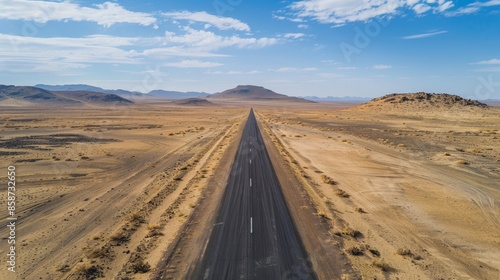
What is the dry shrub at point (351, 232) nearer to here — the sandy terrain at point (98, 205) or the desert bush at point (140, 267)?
the sandy terrain at point (98, 205)

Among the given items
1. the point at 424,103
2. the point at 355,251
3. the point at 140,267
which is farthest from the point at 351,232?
the point at 424,103

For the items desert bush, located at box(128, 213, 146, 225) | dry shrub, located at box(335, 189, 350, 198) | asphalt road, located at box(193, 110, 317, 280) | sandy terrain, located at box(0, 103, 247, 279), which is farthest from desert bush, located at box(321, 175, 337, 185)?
desert bush, located at box(128, 213, 146, 225)

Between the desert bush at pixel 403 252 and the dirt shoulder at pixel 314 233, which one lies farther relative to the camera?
the desert bush at pixel 403 252

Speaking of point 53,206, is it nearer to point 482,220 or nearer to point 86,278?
point 86,278

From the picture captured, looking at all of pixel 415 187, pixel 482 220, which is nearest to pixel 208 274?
pixel 482 220

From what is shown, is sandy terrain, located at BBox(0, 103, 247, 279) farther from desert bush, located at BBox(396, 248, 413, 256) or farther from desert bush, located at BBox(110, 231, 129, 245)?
desert bush, located at BBox(396, 248, 413, 256)

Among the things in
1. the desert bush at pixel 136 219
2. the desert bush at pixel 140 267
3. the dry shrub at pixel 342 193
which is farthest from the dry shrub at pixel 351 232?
the desert bush at pixel 136 219
